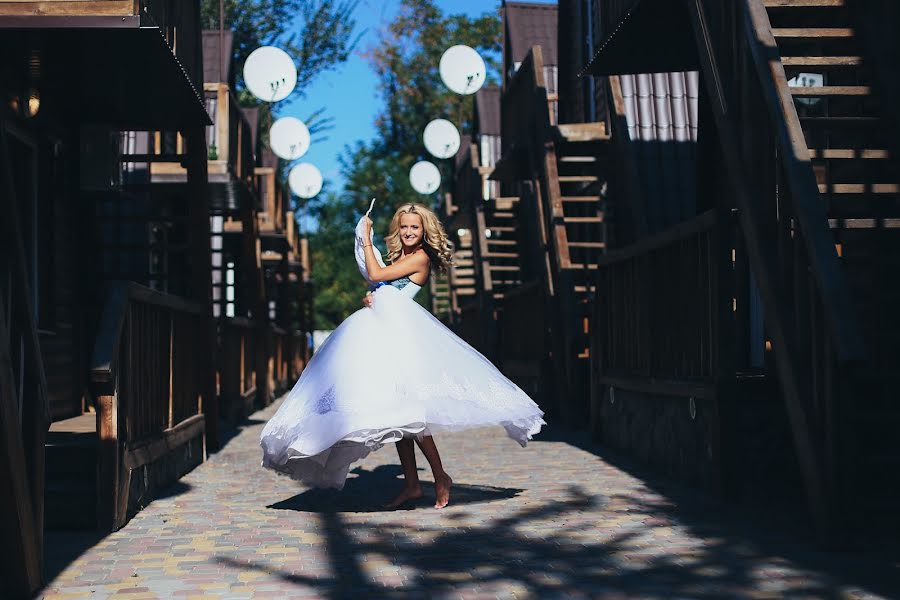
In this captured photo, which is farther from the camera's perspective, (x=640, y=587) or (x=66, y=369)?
(x=66, y=369)

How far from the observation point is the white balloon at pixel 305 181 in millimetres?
27203

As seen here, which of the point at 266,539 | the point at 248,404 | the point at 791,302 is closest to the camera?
the point at 266,539

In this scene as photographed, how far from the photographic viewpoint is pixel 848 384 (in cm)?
566

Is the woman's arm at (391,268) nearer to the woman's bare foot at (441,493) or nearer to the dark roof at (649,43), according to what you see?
the woman's bare foot at (441,493)

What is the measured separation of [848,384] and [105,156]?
24.2 ft

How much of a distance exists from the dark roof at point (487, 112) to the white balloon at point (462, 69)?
10291 millimetres

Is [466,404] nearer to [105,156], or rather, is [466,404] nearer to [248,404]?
[105,156]

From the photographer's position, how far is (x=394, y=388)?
6.97m

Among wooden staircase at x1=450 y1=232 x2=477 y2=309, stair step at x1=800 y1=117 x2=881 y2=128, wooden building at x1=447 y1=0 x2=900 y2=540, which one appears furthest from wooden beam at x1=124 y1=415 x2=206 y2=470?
wooden staircase at x1=450 y1=232 x2=477 y2=309

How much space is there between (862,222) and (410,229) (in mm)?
2806

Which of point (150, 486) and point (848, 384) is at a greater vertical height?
point (848, 384)

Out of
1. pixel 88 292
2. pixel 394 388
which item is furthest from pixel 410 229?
pixel 88 292

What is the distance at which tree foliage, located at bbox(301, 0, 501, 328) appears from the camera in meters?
50.1

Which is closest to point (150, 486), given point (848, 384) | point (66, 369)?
point (66, 369)
